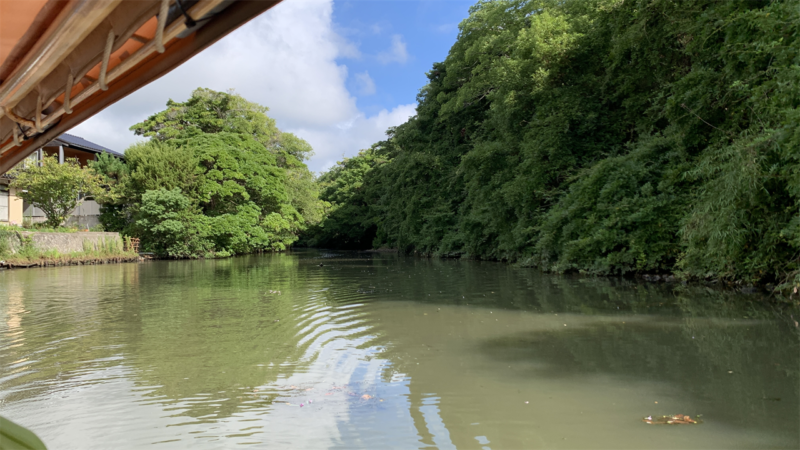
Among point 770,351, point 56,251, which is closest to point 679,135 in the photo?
point 770,351

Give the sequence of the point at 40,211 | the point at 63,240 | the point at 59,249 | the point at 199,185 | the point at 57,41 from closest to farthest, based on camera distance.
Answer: the point at 57,41 < the point at 59,249 < the point at 63,240 < the point at 40,211 < the point at 199,185

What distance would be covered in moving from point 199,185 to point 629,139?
25105mm

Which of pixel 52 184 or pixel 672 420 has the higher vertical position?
pixel 52 184

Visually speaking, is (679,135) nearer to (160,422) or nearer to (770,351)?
(770,351)

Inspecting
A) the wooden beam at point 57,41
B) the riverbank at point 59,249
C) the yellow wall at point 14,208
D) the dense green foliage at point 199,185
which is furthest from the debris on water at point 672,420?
the yellow wall at point 14,208

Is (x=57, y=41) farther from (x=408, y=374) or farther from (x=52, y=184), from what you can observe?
(x=52, y=184)

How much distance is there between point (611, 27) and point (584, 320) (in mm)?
11477

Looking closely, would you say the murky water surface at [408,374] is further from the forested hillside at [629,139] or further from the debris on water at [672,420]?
the forested hillside at [629,139]

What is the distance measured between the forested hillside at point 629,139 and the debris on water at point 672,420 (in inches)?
207

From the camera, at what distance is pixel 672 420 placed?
3.30m

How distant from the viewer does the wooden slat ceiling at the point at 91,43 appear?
5.39 feet

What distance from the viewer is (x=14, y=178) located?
23.3 m

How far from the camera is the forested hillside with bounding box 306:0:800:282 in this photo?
791 centimetres

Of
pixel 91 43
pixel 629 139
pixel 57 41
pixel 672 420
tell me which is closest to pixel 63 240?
pixel 629 139
